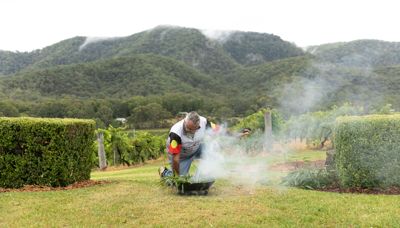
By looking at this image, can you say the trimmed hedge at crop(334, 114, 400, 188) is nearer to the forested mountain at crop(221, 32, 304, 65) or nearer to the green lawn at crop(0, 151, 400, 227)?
the green lawn at crop(0, 151, 400, 227)

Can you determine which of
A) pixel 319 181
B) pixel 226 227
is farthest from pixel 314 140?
pixel 226 227

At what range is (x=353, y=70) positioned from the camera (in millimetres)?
47219

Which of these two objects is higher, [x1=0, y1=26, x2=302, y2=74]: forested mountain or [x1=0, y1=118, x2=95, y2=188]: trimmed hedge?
[x1=0, y1=26, x2=302, y2=74]: forested mountain

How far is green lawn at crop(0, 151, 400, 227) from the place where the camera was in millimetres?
6656

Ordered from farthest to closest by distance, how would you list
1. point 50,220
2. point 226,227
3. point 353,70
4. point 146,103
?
point 146,103
point 353,70
point 50,220
point 226,227

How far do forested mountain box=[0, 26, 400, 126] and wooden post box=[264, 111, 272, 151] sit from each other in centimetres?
1050

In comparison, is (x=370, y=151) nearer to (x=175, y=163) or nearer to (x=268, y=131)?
(x=175, y=163)

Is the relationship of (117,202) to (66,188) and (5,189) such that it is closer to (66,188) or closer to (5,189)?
(66,188)

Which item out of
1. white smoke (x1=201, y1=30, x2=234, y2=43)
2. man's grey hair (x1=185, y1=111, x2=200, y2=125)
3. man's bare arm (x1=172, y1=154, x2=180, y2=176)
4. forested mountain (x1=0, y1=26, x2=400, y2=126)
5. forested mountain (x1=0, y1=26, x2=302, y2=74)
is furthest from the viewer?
white smoke (x1=201, y1=30, x2=234, y2=43)

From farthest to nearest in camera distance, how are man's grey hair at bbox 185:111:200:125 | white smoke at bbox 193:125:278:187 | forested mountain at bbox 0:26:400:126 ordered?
forested mountain at bbox 0:26:400:126 → white smoke at bbox 193:125:278:187 → man's grey hair at bbox 185:111:200:125

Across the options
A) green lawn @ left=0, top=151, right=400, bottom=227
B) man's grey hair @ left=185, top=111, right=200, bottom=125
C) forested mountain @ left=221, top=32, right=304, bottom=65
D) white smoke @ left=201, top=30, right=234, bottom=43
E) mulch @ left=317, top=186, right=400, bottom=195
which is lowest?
mulch @ left=317, top=186, right=400, bottom=195

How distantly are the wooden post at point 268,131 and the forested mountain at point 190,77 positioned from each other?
1050 centimetres

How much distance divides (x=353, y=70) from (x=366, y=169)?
1620 inches

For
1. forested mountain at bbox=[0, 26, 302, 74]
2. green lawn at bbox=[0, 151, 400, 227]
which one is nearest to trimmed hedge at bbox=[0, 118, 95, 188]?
green lawn at bbox=[0, 151, 400, 227]
